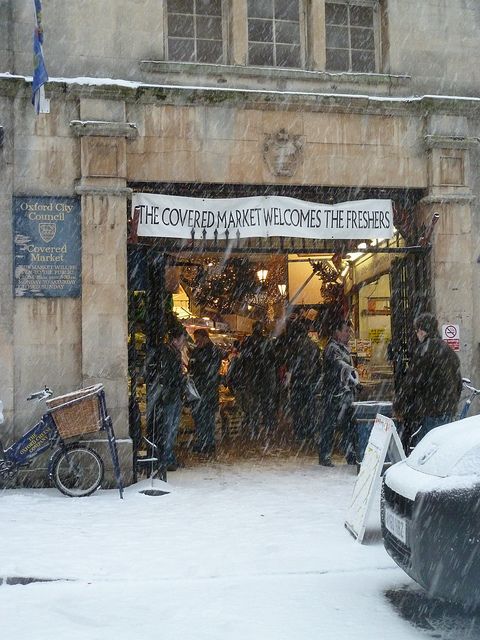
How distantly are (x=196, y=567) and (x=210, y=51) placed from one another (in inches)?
284

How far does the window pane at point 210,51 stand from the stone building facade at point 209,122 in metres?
0.02

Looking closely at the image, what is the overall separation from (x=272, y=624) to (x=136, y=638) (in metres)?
0.89

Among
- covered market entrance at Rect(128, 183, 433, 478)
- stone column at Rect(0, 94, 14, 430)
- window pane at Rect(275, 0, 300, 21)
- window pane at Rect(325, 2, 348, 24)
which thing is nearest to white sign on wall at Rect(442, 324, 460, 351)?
covered market entrance at Rect(128, 183, 433, 478)

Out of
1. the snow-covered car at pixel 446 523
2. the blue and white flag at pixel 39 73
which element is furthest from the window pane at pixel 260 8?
the snow-covered car at pixel 446 523

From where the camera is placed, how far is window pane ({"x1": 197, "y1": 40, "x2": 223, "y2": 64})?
10.6 metres

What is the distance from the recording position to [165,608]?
5.37 metres

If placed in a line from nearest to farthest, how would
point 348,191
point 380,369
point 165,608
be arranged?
point 165,608, point 348,191, point 380,369

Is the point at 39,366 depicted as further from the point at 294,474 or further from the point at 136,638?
the point at 136,638

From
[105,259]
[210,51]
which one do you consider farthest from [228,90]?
[105,259]

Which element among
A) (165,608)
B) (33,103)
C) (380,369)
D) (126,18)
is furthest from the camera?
(380,369)

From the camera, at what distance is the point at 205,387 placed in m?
12.1

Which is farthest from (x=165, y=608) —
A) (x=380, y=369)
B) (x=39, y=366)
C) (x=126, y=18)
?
(x=380, y=369)

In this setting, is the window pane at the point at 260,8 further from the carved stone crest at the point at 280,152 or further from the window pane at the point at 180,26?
the carved stone crest at the point at 280,152

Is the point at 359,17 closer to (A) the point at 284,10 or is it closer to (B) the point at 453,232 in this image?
(A) the point at 284,10
